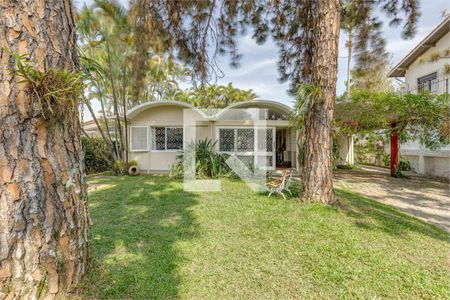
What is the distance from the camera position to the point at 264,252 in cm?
391

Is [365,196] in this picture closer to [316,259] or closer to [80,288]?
[316,259]

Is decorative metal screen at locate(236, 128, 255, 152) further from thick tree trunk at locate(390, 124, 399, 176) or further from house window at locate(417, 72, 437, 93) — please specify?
house window at locate(417, 72, 437, 93)

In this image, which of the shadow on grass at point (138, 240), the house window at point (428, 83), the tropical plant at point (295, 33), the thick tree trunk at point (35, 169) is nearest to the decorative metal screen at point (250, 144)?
the tropical plant at point (295, 33)

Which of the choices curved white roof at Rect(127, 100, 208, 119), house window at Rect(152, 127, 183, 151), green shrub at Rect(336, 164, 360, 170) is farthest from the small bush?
green shrub at Rect(336, 164, 360, 170)

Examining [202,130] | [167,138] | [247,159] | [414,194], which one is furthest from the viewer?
[167,138]

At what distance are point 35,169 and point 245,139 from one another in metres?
10.9

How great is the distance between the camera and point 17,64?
1.78 metres

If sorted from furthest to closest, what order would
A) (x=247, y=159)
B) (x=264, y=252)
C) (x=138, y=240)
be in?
(x=247, y=159) < (x=138, y=240) < (x=264, y=252)

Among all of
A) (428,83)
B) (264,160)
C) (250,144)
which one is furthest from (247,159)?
(428,83)

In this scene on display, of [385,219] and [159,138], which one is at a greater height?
[159,138]

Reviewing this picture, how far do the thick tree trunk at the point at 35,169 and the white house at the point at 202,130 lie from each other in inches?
381

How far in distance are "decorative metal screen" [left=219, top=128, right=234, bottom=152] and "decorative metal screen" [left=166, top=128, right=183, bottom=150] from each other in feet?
7.87

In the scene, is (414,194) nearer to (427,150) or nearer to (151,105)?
(427,150)

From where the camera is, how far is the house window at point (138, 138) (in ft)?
43.1
